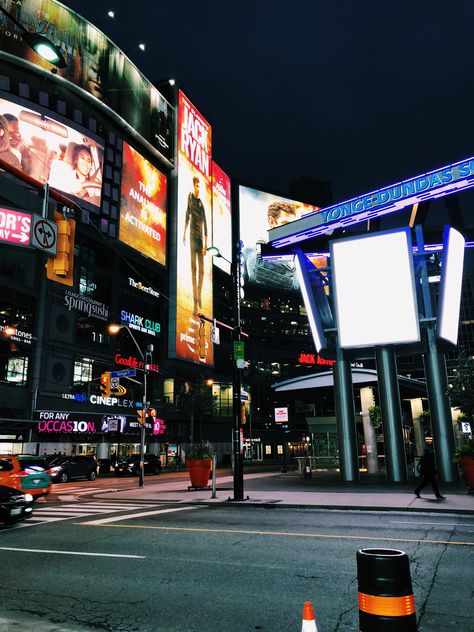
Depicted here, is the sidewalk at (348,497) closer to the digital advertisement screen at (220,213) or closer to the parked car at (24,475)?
the parked car at (24,475)

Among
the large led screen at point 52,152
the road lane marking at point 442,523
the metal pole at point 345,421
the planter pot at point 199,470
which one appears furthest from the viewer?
the large led screen at point 52,152

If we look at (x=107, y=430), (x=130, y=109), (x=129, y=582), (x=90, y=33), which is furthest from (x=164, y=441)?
(x=129, y=582)

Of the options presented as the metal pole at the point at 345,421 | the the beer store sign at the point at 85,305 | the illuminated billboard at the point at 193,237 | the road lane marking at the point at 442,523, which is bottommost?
Result: the road lane marking at the point at 442,523

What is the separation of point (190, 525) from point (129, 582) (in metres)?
5.39

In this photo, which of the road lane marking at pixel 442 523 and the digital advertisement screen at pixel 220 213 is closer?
the road lane marking at pixel 442 523

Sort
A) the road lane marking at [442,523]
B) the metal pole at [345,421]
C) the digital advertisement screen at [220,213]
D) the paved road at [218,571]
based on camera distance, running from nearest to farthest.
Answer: the paved road at [218,571] → the road lane marking at [442,523] → the metal pole at [345,421] → the digital advertisement screen at [220,213]

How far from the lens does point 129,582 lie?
707cm

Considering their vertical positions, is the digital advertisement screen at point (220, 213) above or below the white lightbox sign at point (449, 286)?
above

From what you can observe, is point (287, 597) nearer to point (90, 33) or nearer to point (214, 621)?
point (214, 621)

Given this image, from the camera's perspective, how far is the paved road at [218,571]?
5.56 metres

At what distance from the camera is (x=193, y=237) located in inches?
2931

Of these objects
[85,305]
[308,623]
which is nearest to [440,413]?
[308,623]

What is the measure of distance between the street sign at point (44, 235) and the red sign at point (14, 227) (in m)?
0.15

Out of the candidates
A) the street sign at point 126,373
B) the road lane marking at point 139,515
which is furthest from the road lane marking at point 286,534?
the street sign at point 126,373
